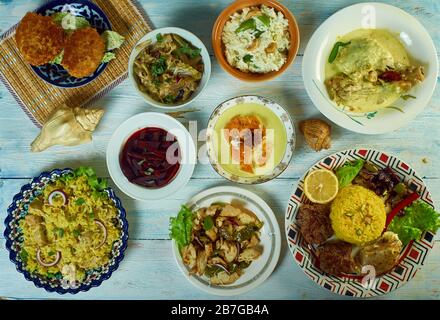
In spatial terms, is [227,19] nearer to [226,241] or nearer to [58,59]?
[58,59]

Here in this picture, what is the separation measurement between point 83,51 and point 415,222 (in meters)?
2.03

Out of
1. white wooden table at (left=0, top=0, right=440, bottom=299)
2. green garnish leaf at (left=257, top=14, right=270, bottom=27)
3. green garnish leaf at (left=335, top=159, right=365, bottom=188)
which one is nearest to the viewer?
green garnish leaf at (left=257, top=14, right=270, bottom=27)

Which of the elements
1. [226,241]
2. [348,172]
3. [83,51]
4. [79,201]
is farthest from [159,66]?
[348,172]

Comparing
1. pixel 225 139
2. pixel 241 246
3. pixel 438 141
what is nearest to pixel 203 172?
pixel 225 139

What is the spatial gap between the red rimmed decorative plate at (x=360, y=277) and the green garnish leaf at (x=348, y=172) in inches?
1.3

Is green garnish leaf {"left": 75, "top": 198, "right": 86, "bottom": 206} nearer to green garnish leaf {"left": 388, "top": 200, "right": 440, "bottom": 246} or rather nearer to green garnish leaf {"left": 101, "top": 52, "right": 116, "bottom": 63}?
green garnish leaf {"left": 101, "top": 52, "right": 116, "bottom": 63}

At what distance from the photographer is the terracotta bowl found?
2547 millimetres

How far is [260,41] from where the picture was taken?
8.45 feet

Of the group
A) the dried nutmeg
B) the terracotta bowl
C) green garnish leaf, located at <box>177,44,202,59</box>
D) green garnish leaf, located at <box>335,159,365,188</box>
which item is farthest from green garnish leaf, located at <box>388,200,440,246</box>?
green garnish leaf, located at <box>177,44,202,59</box>

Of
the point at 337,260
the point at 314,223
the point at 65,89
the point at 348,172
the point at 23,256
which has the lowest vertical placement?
the point at 23,256

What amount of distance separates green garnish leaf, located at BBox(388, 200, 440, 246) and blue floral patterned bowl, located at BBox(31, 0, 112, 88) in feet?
6.15

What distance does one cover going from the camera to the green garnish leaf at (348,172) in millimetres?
2645

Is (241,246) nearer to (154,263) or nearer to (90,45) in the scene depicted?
(154,263)

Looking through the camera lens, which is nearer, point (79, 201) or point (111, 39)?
point (111, 39)
